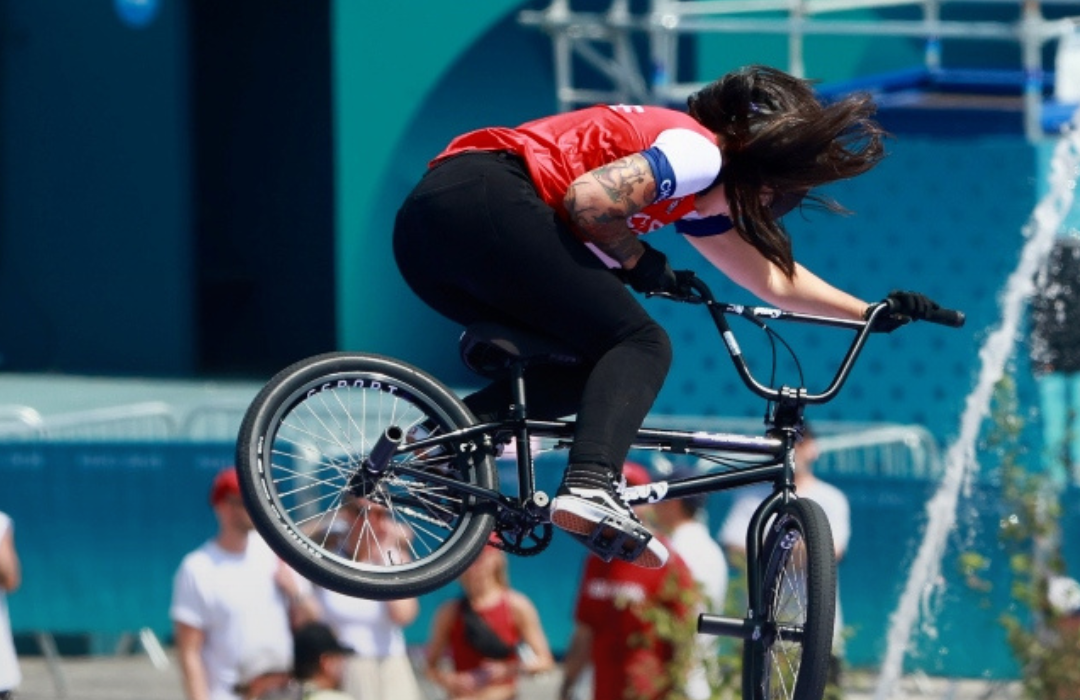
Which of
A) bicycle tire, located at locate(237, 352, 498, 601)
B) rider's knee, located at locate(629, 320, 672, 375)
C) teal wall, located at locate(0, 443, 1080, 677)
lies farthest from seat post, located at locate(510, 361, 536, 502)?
teal wall, located at locate(0, 443, 1080, 677)

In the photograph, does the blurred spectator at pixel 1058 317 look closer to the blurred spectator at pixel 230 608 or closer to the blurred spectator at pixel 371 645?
the blurred spectator at pixel 371 645

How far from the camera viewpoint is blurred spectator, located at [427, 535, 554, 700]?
28.2 ft

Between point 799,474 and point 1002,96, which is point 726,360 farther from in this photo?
point 799,474

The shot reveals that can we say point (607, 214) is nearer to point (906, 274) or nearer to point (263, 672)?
point (263, 672)

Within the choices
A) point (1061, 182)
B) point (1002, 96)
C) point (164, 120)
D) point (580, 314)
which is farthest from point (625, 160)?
point (164, 120)

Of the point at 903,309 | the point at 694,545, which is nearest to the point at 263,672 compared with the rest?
the point at 694,545

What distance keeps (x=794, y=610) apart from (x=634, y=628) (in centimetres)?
258

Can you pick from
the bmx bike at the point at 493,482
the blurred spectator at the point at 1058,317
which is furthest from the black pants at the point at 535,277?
the blurred spectator at the point at 1058,317

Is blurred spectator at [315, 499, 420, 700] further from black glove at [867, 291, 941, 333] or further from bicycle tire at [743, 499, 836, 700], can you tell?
black glove at [867, 291, 941, 333]

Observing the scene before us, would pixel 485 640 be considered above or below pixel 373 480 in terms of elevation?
below

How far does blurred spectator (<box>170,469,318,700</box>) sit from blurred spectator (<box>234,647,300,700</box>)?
0.06 ft

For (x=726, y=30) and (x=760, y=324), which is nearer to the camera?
(x=760, y=324)

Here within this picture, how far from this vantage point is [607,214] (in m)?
5.37

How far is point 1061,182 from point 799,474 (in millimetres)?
2345
